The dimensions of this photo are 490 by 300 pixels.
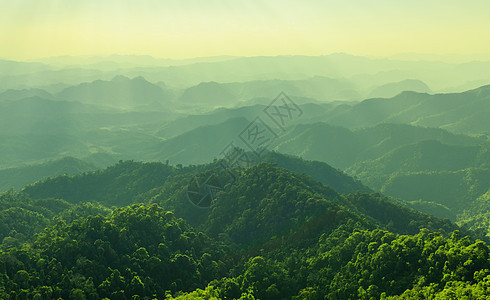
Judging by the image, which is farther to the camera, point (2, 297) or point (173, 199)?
point (173, 199)

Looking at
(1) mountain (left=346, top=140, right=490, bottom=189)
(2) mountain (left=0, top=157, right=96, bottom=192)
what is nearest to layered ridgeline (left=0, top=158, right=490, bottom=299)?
(2) mountain (left=0, top=157, right=96, bottom=192)

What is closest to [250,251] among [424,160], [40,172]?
[424,160]

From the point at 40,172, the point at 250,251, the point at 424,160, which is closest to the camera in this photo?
the point at 250,251

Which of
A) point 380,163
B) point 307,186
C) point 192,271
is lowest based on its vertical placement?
point 380,163

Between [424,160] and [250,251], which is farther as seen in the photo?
[424,160]

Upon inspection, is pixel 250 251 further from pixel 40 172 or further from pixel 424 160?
pixel 40 172

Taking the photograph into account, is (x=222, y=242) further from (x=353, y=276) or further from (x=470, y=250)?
(x=470, y=250)

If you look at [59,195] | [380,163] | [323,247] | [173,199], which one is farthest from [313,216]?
[380,163]

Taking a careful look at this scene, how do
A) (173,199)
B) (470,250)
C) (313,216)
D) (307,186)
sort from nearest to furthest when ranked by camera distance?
(470,250), (313,216), (307,186), (173,199)

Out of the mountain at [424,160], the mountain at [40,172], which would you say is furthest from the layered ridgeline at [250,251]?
the mountain at [424,160]
